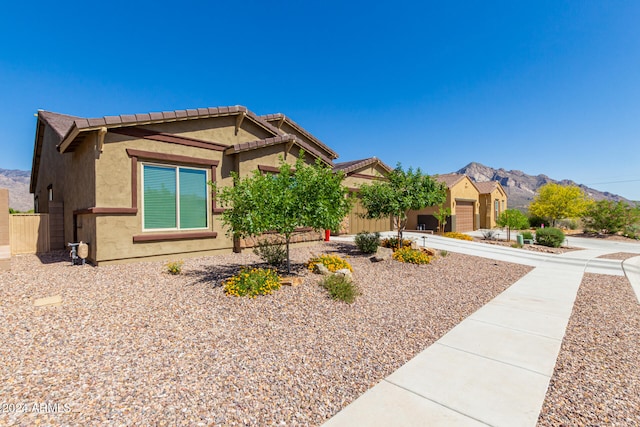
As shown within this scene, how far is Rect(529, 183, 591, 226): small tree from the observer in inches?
1026

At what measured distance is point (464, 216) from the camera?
27203 mm

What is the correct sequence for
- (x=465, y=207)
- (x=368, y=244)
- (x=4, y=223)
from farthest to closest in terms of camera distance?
(x=465, y=207), (x=368, y=244), (x=4, y=223)

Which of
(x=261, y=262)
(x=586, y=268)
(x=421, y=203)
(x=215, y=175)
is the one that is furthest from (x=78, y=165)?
(x=586, y=268)

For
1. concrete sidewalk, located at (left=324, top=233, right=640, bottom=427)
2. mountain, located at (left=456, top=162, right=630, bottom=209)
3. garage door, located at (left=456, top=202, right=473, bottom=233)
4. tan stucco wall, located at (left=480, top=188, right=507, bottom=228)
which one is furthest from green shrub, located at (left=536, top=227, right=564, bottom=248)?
mountain, located at (left=456, top=162, right=630, bottom=209)

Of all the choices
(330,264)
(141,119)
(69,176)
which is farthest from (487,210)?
(69,176)

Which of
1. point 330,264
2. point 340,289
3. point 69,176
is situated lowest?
point 340,289

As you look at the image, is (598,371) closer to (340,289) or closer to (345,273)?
(340,289)

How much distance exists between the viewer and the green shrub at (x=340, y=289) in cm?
657

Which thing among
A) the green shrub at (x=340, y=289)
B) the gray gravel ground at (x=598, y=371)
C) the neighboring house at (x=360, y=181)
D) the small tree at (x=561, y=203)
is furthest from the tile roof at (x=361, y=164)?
the small tree at (x=561, y=203)

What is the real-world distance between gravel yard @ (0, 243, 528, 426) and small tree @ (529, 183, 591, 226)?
24.7 meters

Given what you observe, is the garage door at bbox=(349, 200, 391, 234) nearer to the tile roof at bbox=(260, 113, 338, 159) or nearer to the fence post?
the tile roof at bbox=(260, 113, 338, 159)

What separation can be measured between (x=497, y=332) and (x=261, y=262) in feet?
22.1

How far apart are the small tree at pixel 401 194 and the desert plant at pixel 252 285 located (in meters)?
6.92

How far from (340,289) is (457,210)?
74.4 ft
